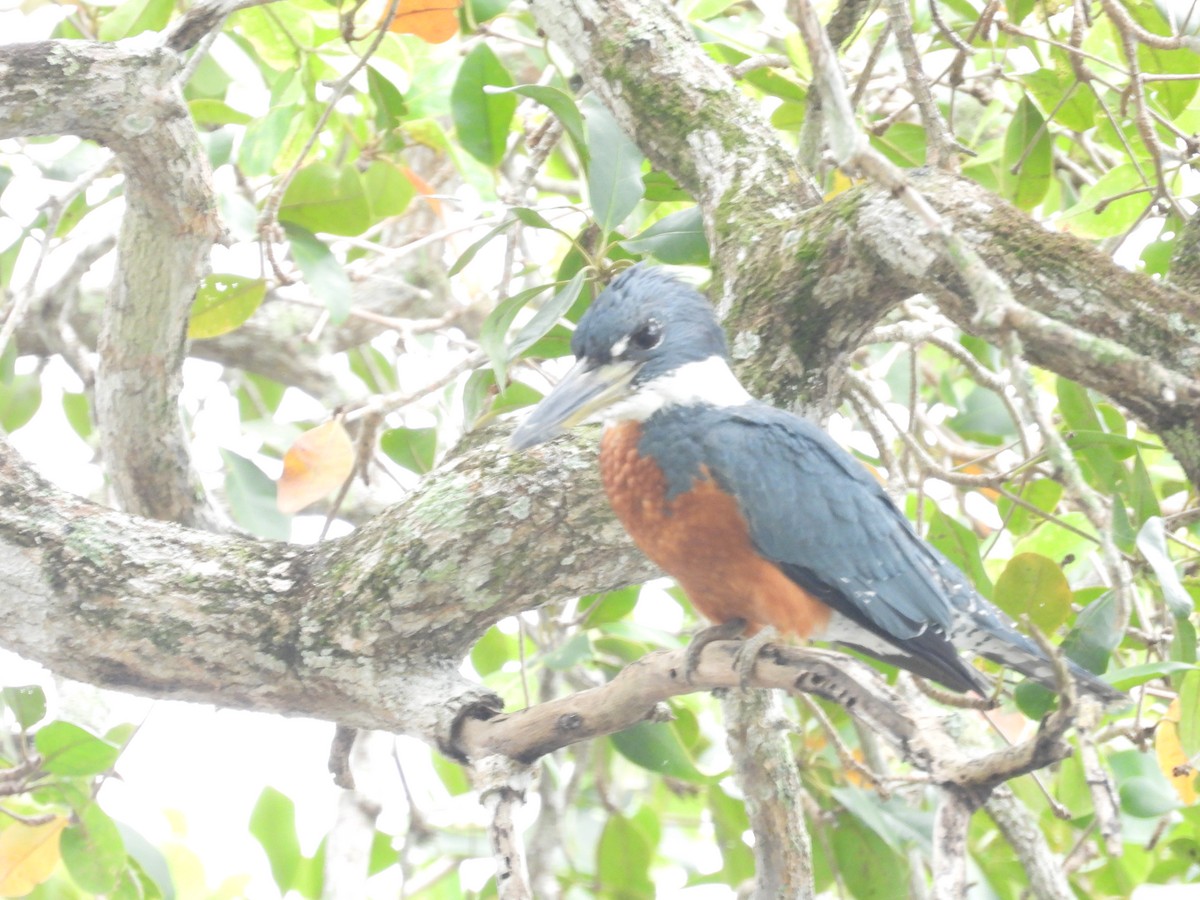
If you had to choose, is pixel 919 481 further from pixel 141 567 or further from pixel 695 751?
pixel 141 567

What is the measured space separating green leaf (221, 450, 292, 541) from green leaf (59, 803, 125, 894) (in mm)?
769

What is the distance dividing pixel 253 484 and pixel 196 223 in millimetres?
818

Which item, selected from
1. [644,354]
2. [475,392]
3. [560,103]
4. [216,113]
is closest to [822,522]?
[644,354]

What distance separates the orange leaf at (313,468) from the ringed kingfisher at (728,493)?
0.75 metres

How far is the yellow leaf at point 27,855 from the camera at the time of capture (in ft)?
8.80

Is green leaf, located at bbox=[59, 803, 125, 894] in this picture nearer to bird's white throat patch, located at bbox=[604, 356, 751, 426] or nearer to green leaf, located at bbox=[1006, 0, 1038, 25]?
bird's white throat patch, located at bbox=[604, 356, 751, 426]

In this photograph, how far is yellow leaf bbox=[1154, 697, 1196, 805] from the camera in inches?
105

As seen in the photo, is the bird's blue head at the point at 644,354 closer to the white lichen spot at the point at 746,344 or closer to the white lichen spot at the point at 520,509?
the white lichen spot at the point at 746,344

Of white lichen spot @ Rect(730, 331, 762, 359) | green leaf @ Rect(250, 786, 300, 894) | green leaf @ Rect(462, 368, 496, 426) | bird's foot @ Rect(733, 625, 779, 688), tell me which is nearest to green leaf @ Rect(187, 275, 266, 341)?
green leaf @ Rect(462, 368, 496, 426)

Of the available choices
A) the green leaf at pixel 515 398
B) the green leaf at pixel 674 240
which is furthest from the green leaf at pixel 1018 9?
Answer: the green leaf at pixel 515 398

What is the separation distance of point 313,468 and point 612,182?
1.01 metres

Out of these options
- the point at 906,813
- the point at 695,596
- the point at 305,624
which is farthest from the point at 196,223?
the point at 906,813

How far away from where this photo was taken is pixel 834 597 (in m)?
2.45

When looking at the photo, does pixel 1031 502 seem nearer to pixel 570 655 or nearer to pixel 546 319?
pixel 570 655
